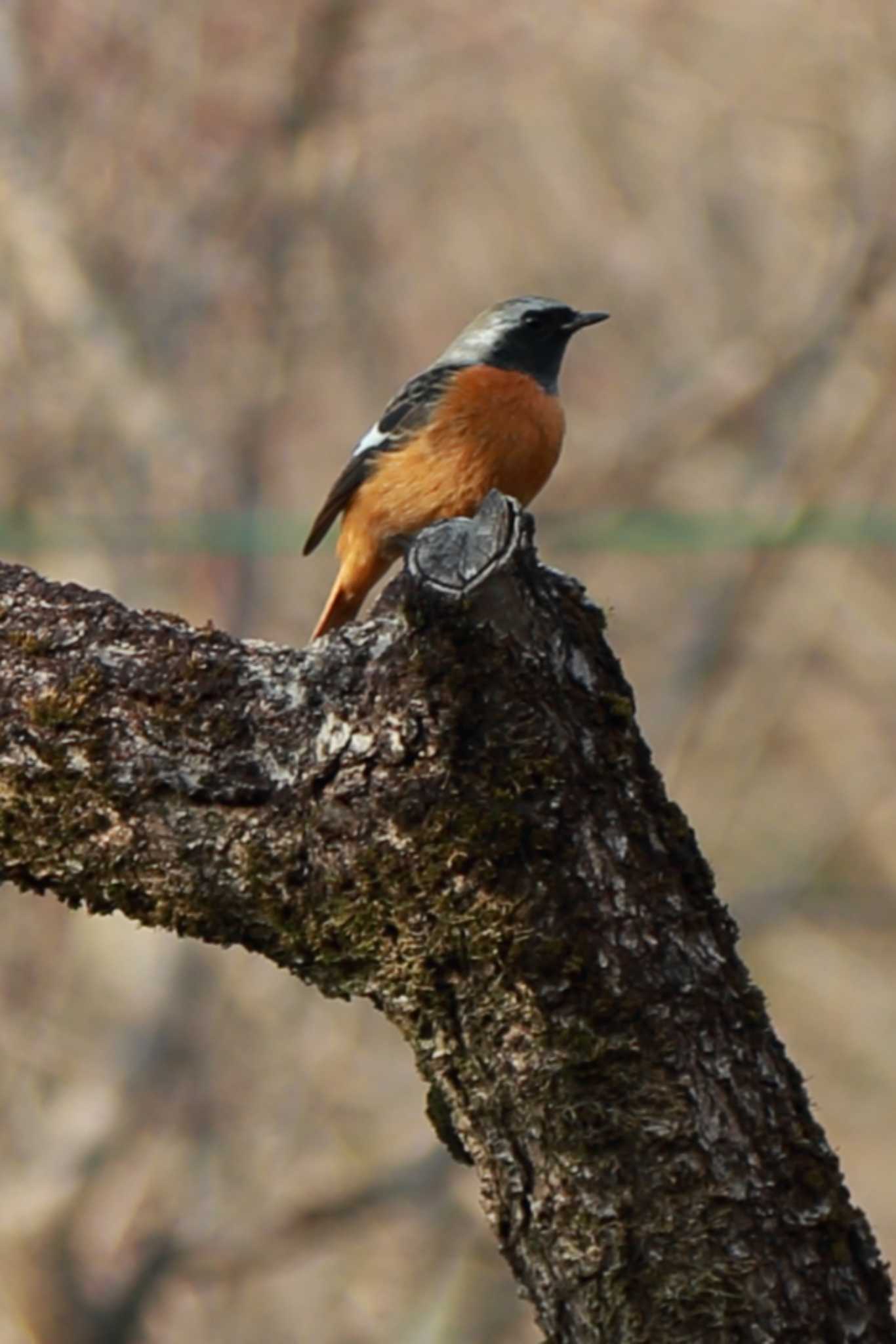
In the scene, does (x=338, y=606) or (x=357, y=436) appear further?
(x=357, y=436)

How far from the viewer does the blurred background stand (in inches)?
458

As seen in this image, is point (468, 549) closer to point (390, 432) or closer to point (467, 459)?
point (467, 459)

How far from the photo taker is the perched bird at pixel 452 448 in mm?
6191

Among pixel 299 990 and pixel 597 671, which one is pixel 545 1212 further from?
pixel 299 990

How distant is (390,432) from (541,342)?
664 mm

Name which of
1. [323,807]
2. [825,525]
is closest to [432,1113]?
[323,807]

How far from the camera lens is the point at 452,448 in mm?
6211

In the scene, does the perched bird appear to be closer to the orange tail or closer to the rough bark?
the orange tail

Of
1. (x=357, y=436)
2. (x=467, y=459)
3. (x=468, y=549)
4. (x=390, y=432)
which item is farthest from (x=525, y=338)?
(x=357, y=436)

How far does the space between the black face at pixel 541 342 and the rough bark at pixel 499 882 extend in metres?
3.66

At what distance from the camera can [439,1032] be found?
3.01m

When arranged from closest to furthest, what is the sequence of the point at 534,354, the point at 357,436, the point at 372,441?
the point at 372,441, the point at 534,354, the point at 357,436

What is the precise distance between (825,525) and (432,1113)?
9.33 m

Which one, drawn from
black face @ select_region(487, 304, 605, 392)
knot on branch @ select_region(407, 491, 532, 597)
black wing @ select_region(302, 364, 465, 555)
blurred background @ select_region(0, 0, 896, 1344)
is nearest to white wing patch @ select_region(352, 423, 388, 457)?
black wing @ select_region(302, 364, 465, 555)
